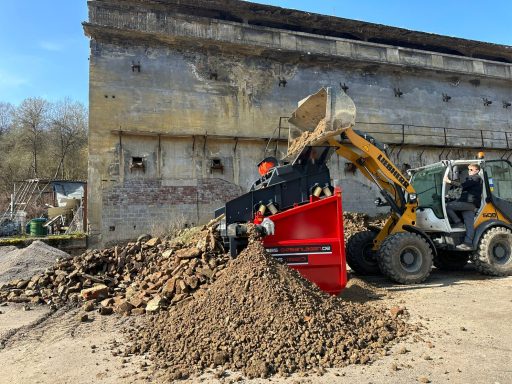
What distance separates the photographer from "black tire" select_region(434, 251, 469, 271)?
884 centimetres

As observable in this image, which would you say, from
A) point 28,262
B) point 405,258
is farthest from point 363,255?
point 28,262

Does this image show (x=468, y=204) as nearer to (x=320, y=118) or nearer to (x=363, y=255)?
(x=363, y=255)

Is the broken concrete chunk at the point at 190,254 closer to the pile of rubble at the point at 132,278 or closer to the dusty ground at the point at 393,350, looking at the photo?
the pile of rubble at the point at 132,278

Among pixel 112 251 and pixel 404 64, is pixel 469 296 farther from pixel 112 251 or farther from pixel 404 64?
pixel 404 64

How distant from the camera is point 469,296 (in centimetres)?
620

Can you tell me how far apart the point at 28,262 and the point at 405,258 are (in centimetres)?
829

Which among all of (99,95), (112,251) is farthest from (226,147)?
(112,251)

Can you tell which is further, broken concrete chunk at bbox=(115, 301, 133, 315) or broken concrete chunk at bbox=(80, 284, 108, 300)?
broken concrete chunk at bbox=(80, 284, 108, 300)

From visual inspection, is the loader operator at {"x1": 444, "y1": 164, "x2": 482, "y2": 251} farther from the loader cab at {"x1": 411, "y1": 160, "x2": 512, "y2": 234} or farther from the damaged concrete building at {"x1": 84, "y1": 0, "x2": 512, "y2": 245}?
the damaged concrete building at {"x1": 84, "y1": 0, "x2": 512, "y2": 245}

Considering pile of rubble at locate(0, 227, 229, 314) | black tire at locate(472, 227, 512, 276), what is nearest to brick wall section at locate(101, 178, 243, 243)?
pile of rubble at locate(0, 227, 229, 314)

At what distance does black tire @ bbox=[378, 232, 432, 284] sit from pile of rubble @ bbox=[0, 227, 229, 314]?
3.05 m

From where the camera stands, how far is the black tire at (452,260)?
884 centimetres

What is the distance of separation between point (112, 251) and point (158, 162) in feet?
25.6

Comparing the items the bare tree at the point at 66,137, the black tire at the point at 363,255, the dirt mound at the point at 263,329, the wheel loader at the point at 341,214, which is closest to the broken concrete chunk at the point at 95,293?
the dirt mound at the point at 263,329
